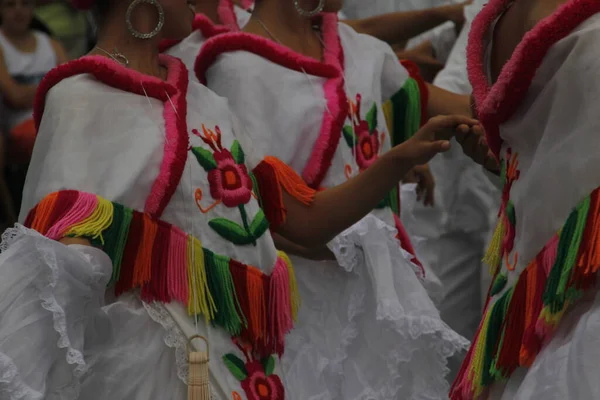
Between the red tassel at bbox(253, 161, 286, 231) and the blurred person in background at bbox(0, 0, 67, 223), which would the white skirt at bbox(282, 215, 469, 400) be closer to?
the red tassel at bbox(253, 161, 286, 231)

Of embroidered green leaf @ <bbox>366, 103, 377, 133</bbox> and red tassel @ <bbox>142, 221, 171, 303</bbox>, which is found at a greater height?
embroidered green leaf @ <bbox>366, 103, 377, 133</bbox>

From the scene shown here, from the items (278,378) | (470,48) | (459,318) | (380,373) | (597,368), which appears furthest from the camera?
(459,318)

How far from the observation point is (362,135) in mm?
2969

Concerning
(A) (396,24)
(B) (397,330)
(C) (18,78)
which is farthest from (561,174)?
(C) (18,78)

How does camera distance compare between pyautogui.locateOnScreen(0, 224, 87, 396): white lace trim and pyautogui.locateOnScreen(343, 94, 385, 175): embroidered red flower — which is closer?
pyautogui.locateOnScreen(0, 224, 87, 396): white lace trim

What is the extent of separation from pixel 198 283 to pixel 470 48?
0.64m

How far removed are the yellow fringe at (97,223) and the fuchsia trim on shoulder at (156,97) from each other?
0.30 ft

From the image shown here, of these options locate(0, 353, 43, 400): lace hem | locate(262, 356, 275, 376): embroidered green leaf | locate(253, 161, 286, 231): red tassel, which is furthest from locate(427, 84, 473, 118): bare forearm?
locate(0, 353, 43, 400): lace hem

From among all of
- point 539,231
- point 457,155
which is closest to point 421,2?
point 457,155

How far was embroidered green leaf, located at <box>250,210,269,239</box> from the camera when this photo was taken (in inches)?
89.2

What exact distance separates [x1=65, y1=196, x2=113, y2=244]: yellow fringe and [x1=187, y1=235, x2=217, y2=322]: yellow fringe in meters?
0.18

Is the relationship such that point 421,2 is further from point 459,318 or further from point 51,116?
point 51,116

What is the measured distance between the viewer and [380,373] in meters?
2.94

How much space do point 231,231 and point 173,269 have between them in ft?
0.51
